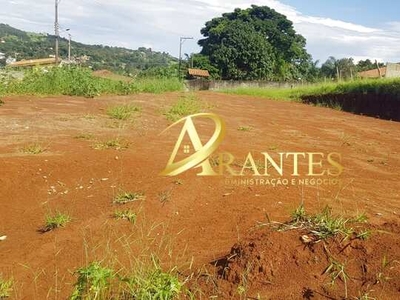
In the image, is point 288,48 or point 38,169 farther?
point 288,48

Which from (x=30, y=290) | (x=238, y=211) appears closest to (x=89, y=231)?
(x=30, y=290)

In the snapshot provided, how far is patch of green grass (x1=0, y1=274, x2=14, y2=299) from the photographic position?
2238 mm

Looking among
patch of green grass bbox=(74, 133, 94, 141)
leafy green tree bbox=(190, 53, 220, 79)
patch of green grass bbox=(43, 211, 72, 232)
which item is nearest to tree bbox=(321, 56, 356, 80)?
leafy green tree bbox=(190, 53, 220, 79)

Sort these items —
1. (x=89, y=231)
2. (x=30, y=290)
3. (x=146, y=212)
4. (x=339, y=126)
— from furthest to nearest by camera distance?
(x=339, y=126) < (x=146, y=212) < (x=89, y=231) < (x=30, y=290)

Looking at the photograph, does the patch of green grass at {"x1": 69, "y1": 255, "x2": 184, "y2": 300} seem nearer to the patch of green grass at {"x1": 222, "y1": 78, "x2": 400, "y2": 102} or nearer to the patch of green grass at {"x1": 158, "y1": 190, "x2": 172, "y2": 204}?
the patch of green grass at {"x1": 158, "y1": 190, "x2": 172, "y2": 204}

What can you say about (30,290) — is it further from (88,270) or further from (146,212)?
(146,212)

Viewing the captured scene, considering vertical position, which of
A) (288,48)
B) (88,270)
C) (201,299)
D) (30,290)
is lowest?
(30,290)

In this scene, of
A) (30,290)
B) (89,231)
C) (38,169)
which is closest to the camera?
(30,290)

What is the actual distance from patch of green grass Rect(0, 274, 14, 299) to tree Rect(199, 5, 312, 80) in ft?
114

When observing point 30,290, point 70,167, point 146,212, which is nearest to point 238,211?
point 146,212

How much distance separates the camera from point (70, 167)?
14.4ft

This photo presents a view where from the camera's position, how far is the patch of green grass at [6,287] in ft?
7.34

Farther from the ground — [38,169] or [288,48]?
[288,48]

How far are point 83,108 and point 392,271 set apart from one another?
7.73 meters
